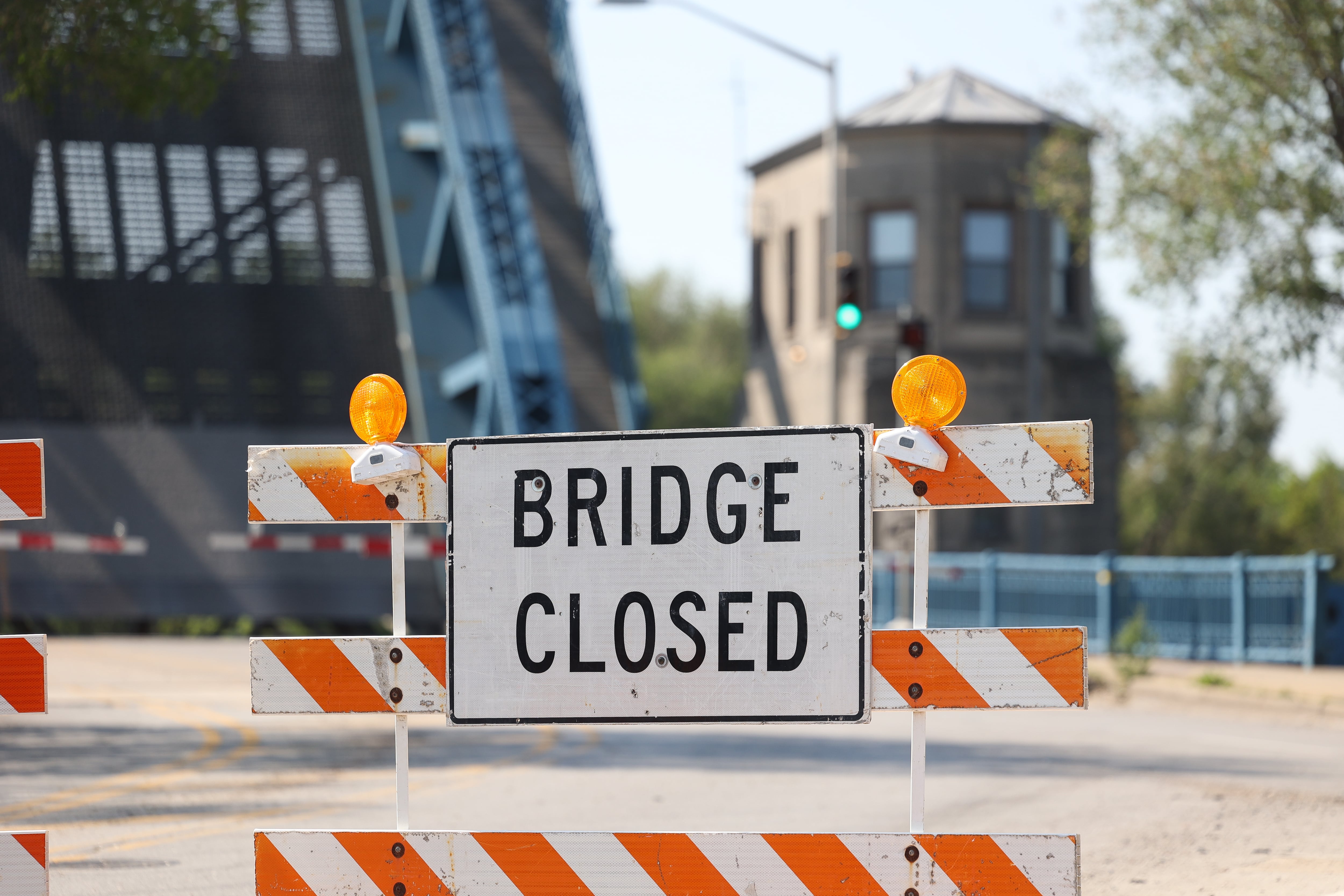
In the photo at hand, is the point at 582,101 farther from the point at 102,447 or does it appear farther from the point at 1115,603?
the point at 1115,603

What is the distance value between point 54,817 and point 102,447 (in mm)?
18204

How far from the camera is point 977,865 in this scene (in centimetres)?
438

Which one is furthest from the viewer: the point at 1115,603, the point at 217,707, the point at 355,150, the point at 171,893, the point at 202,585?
the point at 355,150

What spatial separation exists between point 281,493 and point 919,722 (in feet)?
6.74

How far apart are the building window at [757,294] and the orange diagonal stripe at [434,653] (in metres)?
28.1

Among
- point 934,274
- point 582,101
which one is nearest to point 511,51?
point 582,101

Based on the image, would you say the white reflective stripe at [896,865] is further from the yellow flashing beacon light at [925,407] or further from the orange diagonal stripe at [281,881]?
the orange diagonal stripe at [281,881]

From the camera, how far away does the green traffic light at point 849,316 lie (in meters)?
19.2

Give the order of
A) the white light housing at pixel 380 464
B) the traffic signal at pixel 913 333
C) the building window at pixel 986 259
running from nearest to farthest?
the white light housing at pixel 380 464 → the traffic signal at pixel 913 333 → the building window at pixel 986 259

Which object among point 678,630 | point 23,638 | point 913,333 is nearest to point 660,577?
point 678,630

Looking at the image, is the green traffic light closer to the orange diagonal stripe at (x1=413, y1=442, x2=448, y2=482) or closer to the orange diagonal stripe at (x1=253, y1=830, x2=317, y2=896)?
the orange diagonal stripe at (x1=413, y1=442, x2=448, y2=482)

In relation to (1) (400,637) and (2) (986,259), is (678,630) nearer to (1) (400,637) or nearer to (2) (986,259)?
(1) (400,637)

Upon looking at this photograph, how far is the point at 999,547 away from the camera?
29.1 metres

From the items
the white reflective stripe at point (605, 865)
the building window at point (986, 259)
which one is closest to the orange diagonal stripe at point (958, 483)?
the white reflective stripe at point (605, 865)
